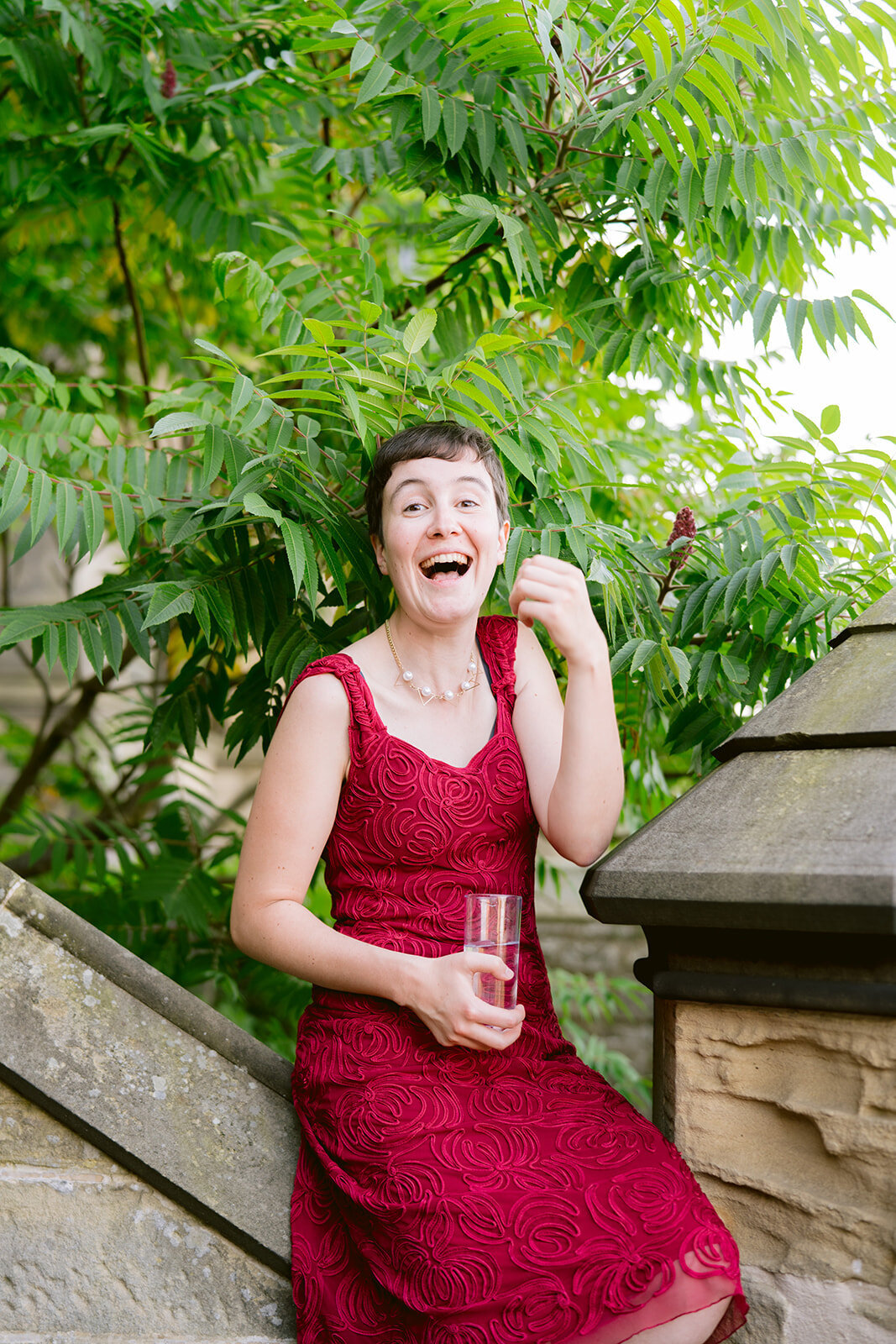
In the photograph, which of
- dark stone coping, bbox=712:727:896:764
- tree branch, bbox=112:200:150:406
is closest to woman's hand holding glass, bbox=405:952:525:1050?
dark stone coping, bbox=712:727:896:764

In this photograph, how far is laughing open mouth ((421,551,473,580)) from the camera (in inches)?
81.4

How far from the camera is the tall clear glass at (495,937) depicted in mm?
1707

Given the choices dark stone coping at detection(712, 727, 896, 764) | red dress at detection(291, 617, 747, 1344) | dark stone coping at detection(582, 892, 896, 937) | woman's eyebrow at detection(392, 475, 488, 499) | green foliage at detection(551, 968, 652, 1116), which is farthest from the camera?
green foliage at detection(551, 968, 652, 1116)

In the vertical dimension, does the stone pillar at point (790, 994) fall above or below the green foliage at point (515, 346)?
below

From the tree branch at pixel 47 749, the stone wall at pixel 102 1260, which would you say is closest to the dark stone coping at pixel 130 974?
the stone wall at pixel 102 1260

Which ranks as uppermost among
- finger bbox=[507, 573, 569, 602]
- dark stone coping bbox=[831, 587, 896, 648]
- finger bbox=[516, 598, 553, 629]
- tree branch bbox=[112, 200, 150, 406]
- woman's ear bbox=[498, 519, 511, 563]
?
tree branch bbox=[112, 200, 150, 406]

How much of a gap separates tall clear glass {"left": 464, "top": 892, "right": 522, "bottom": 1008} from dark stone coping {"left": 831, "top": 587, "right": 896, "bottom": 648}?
803 millimetres

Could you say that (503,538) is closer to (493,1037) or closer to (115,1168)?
(493,1037)

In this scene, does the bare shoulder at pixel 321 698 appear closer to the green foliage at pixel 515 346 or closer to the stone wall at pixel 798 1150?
the green foliage at pixel 515 346

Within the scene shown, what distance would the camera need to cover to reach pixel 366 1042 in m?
1.83

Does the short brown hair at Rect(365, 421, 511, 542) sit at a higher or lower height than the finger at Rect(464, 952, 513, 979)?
higher

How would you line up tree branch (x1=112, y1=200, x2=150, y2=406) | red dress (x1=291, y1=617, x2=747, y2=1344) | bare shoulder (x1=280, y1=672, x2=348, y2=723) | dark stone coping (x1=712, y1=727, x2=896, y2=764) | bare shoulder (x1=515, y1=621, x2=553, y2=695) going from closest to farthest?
1. red dress (x1=291, y1=617, x2=747, y2=1344)
2. dark stone coping (x1=712, y1=727, x2=896, y2=764)
3. bare shoulder (x1=280, y1=672, x2=348, y2=723)
4. bare shoulder (x1=515, y1=621, x2=553, y2=695)
5. tree branch (x1=112, y1=200, x2=150, y2=406)

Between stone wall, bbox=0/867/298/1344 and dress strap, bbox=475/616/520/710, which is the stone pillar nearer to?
A: dress strap, bbox=475/616/520/710

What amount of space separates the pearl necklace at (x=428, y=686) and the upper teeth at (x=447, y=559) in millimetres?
168
